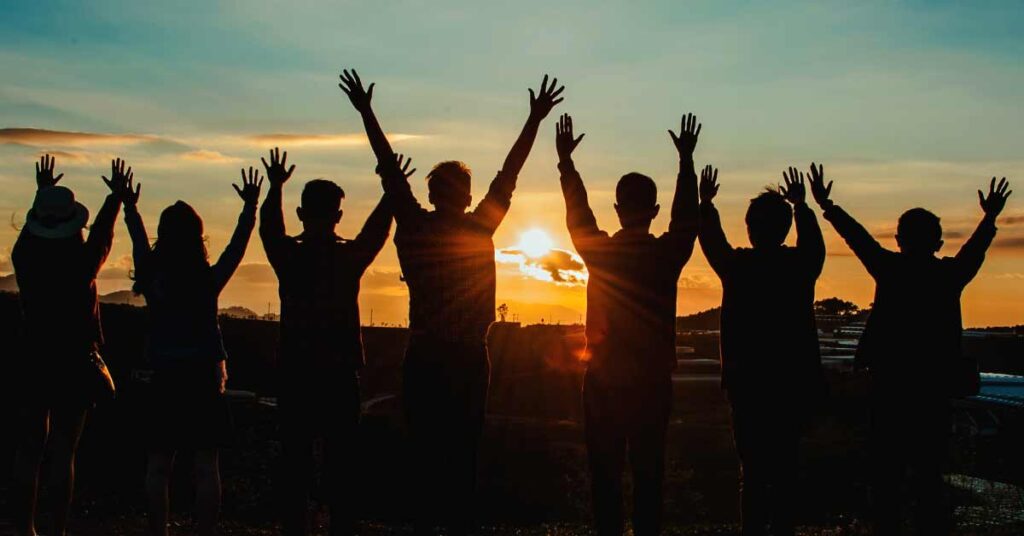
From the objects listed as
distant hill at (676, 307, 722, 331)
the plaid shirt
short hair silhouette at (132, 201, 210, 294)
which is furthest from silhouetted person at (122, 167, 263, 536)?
distant hill at (676, 307, 722, 331)

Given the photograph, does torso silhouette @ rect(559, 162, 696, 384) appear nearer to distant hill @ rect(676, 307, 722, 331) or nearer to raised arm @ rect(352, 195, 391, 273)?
raised arm @ rect(352, 195, 391, 273)

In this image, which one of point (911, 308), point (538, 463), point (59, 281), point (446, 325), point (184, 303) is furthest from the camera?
point (538, 463)

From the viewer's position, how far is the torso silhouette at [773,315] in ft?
20.0

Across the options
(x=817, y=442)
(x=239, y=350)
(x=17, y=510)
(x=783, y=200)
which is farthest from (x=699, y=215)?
(x=239, y=350)

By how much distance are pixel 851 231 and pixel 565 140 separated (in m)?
1.95

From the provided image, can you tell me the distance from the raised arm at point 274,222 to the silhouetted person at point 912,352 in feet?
10.7

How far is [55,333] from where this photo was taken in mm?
6543

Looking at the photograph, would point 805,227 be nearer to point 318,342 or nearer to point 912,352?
point 912,352

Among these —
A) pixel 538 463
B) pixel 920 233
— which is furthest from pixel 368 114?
pixel 538 463

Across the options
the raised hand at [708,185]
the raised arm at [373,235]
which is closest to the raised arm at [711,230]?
the raised hand at [708,185]

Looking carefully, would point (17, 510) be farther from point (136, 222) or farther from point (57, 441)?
point (136, 222)

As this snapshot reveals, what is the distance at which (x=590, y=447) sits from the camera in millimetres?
6035

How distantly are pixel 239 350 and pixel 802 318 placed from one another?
2463 cm

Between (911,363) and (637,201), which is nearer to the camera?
(637,201)
